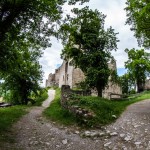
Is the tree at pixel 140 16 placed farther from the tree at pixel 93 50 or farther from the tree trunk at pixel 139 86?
the tree trunk at pixel 139 86

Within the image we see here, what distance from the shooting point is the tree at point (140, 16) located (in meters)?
20.3

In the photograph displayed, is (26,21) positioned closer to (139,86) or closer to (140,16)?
(140,16)

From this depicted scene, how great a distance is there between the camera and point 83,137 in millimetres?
13102

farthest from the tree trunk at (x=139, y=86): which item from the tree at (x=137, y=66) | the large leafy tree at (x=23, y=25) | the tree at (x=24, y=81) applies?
the large leafy tree at (x=23, y=25)

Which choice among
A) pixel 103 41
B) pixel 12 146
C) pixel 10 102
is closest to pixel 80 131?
pixel 12 146

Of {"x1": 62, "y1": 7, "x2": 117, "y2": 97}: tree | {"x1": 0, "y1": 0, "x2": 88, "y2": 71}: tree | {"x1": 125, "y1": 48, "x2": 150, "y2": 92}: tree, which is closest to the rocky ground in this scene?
{"x1": 0, "y1": 0, "x2": 88, "y2": 71}: tree

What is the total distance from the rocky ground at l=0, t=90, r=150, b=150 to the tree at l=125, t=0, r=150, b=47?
8.35 meters

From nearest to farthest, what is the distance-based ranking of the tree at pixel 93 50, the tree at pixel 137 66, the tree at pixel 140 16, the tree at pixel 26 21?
the tree at pixel 26 21 < the tree at pixel 140 16 < the tree at pixel 93 50 < the tree at pixel 137 66

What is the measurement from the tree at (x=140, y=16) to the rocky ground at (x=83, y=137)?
8.35 m

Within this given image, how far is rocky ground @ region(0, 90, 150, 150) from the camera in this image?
11.6 m

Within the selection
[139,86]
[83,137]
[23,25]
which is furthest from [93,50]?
[139,86]

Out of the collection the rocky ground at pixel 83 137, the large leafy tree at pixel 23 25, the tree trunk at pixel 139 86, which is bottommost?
the rocky ground at pixel 83 137

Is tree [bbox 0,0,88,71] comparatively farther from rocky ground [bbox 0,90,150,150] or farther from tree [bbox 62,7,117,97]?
tree [bbox 62,7,117,97]

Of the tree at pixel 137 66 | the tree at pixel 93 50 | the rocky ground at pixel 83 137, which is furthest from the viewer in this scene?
the tree at pixel 137 66
